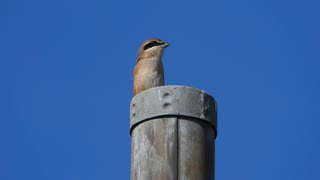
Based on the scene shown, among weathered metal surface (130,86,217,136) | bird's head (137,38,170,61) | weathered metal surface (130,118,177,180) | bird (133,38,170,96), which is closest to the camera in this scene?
weathered metal surface (130,118,177,180)

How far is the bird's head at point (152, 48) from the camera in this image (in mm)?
11641

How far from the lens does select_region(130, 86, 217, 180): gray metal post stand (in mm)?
5406

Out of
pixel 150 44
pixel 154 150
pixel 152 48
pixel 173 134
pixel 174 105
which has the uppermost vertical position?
pixel 150 44

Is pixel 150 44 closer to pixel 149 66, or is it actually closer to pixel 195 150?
pixel 149 66

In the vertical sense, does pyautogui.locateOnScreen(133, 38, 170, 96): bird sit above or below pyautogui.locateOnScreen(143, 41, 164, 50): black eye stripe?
below

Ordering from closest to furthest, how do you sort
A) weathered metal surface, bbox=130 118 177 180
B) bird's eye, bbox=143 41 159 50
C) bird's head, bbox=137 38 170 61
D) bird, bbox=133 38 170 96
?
1. weathered metal surface, bbox=130 118 177 180
2. bird, bbox=133 38 170 96
3. bird's head, bbox=137 38 170 61
4. bird's eye, bbox=143 41 159 50

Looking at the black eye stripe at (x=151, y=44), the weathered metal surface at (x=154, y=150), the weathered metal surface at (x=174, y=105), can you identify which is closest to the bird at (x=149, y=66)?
the black eye stripe at (x=151, y=44)

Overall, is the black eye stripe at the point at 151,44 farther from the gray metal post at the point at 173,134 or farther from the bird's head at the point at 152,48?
the gray metal post at the point at 173,134

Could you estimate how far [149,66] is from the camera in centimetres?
1098

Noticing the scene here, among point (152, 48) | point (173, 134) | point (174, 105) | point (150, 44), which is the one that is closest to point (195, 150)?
point (173, 134)

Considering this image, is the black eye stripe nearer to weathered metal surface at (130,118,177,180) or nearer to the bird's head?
the bird's head

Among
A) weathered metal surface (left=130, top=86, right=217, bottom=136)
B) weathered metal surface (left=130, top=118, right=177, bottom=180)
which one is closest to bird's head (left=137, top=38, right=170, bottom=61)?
weathered metal surface (left=130, top=86, right=217, bottom=136)

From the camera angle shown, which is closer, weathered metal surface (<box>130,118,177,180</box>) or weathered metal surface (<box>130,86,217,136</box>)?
weathered metal surface (<box>130,118,177,180</box>)

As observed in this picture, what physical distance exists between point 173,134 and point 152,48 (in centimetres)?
639
